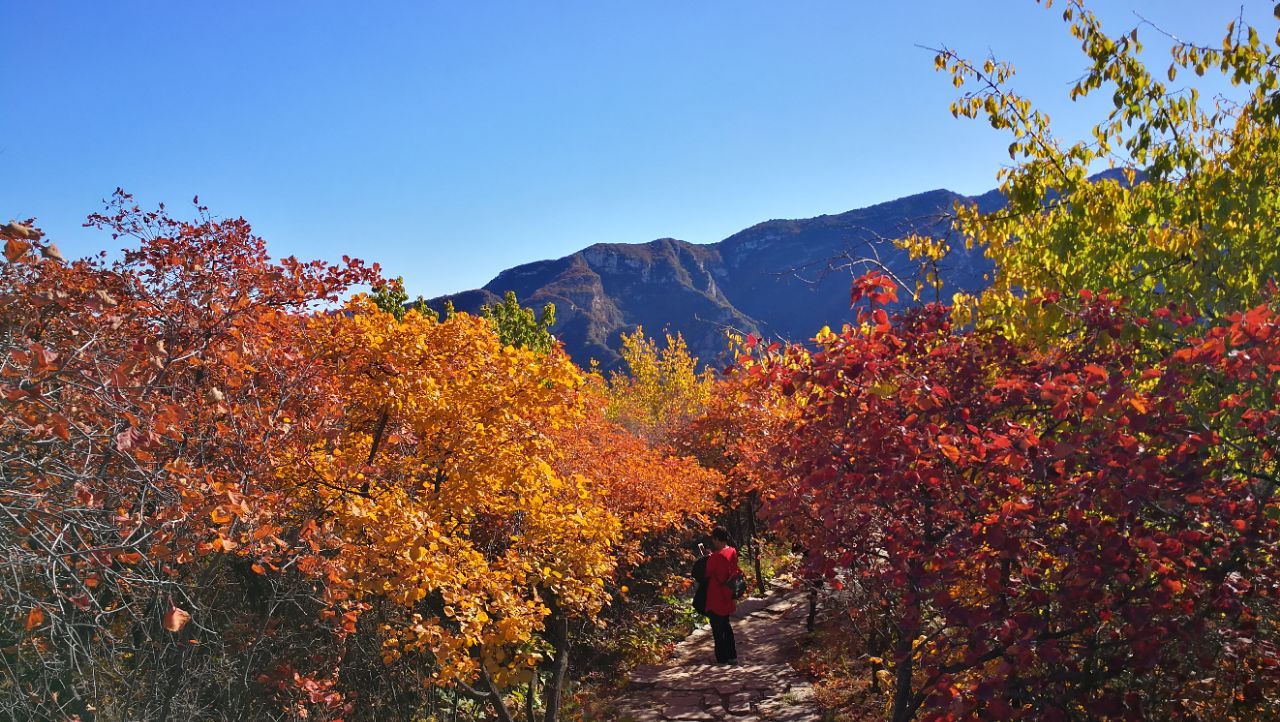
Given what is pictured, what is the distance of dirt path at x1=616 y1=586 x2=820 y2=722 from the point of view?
28.3ft

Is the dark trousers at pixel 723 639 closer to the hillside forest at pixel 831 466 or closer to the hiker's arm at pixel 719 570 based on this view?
the hiker's arm at pixel 719 570

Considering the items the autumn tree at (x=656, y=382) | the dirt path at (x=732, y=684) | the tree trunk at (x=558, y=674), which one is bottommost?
the dirt path at (x=732, y=684)

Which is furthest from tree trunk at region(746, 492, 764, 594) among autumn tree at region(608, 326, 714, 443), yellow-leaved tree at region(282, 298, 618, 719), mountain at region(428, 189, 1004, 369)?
mountain at region(428, 189, 1004, 369)

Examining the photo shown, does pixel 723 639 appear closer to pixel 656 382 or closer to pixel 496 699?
pixel 496 699

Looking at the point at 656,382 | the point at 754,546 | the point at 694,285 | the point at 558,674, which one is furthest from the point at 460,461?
the point at 694,285

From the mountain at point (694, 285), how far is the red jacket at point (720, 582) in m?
108

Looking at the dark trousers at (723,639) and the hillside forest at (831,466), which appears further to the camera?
the dark trousers at (723,639)

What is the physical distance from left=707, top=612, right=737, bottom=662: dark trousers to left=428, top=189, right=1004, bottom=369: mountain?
352 ft

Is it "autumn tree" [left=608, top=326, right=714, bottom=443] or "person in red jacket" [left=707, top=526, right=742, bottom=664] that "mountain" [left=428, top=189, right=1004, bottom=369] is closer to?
"autumn tree" [left=608, top=326, right=714, bottom=443]

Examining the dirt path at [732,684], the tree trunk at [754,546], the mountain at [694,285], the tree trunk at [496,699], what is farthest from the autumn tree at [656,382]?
the mountain at [694,285]

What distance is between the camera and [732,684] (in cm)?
954

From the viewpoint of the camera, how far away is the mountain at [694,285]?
134750mm

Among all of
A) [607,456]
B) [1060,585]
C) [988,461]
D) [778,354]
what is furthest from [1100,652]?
[607,456]

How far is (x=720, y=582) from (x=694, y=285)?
152m
